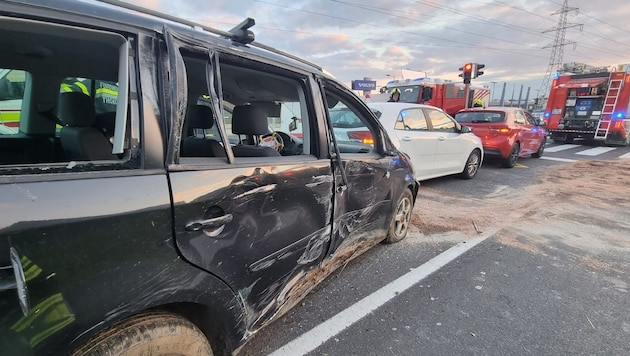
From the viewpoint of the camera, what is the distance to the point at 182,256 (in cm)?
142

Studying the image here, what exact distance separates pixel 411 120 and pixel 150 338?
18.1 feet

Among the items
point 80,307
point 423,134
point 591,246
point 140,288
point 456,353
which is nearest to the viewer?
point 80,307

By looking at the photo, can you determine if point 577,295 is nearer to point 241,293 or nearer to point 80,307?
point 241,293

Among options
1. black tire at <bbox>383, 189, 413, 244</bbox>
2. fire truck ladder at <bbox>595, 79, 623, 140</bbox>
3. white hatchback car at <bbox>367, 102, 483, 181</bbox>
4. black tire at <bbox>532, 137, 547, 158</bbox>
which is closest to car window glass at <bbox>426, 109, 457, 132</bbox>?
white hatchback car at <bbox>367, 102, 483, 181</bbox>

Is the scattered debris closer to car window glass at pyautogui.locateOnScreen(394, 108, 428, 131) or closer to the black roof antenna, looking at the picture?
car window glass at pyautogui.locateOnScreen(394, 108, 428, 131)

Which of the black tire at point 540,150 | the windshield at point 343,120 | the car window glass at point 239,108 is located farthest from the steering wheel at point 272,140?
the black tire at point 540,150

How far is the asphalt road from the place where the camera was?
2339 millimetres

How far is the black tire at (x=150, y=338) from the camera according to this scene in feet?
4.05

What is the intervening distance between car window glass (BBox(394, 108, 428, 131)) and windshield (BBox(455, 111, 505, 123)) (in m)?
3.90

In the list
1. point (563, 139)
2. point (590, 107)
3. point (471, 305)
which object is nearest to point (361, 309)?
point (471, 305)

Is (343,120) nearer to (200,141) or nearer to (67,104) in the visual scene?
(200,141)

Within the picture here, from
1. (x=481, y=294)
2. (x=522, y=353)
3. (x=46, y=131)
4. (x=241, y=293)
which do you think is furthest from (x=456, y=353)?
(x=46, y=131)

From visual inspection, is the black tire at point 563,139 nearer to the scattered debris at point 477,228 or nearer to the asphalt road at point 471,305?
the asphalt road at point 471,305

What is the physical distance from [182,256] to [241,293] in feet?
1.47
